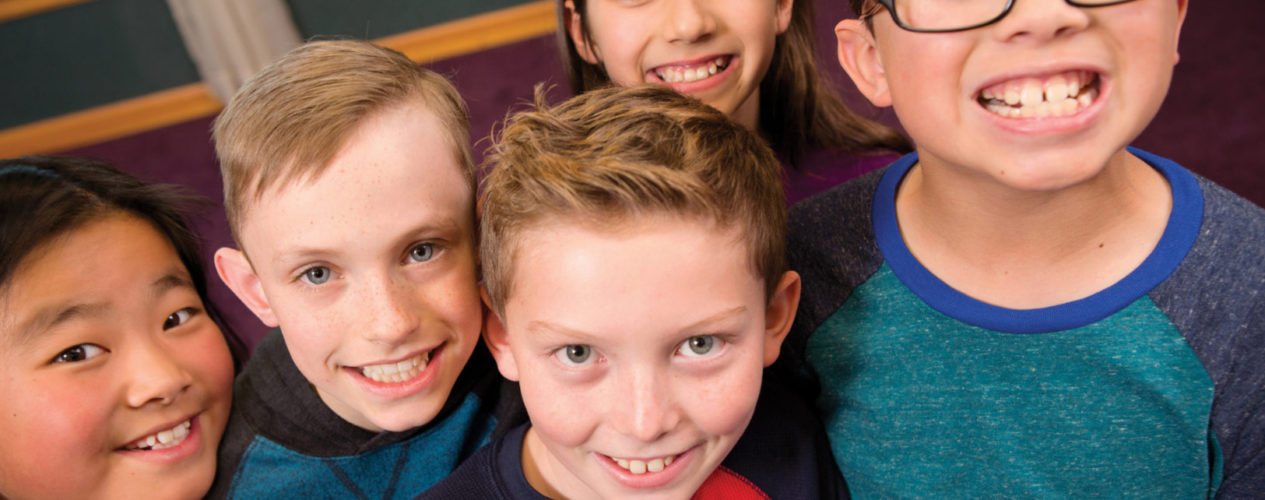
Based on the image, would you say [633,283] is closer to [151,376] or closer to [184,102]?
[151,376]

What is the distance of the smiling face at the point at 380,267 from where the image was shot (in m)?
1.05

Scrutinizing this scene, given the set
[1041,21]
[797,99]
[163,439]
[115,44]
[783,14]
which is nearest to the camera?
[1041,21]

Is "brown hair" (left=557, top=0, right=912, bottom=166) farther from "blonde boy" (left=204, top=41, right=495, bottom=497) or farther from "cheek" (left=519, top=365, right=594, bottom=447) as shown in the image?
"cheek" (left=519, top=365, right=594, bottom=447)

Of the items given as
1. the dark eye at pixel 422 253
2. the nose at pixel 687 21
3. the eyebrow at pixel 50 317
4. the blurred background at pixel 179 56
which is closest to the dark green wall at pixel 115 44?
the blurred background at pixel 179 56

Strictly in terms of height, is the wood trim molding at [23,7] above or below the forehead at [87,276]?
below

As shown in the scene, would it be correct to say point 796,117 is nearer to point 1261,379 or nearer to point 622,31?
point 622,31

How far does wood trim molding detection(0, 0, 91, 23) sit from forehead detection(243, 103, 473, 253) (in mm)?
3719

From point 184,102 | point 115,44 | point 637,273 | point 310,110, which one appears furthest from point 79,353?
point 115,44

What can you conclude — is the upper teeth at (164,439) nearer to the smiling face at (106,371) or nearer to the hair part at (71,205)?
the smiling face at (106,371)

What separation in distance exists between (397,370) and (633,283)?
1.33 feet

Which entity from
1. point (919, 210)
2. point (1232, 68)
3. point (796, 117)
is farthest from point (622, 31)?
point (1232, 68)

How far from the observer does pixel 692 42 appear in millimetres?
1453

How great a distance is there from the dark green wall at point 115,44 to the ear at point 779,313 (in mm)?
3487

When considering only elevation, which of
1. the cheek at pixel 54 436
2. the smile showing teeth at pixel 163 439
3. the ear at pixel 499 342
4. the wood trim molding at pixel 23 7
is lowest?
the wood trim molding at pixel 23 7
